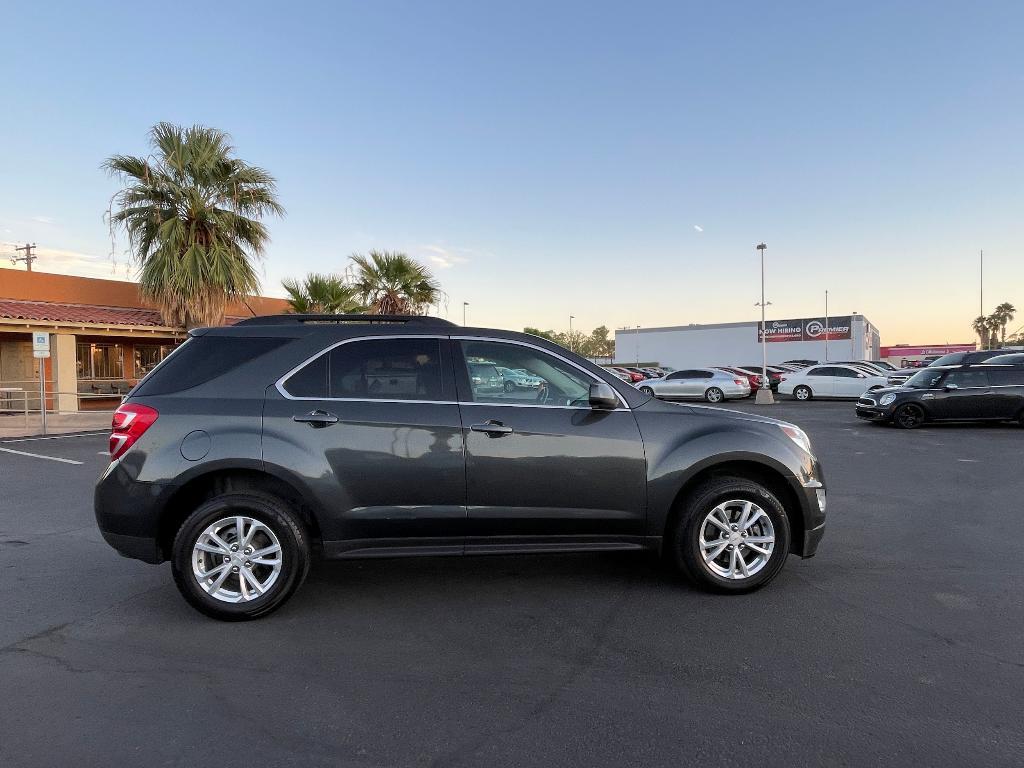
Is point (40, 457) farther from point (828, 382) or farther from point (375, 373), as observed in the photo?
point (828, 382)

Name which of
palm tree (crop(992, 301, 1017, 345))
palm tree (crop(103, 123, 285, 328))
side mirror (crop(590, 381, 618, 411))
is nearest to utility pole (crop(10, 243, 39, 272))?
palm tree (crop(103, 123, 285, 328))

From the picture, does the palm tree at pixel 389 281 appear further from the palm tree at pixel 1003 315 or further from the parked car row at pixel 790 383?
the palm tree at pixel 1003 315

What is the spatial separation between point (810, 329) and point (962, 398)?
161ft

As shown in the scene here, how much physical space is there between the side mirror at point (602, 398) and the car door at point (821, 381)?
23.6 m

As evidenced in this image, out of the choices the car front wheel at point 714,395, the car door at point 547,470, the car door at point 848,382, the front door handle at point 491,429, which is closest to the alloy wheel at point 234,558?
the car door at point 547,470

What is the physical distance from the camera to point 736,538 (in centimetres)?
443

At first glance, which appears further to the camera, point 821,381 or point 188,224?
point 821,381

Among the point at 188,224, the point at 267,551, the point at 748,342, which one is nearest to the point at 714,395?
the point at 188,224

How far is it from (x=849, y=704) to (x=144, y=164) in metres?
20.0

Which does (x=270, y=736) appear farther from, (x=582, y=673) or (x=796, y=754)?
(x=796, y=754)

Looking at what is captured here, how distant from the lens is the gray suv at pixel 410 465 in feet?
13.4

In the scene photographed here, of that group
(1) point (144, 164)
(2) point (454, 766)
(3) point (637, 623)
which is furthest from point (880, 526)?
(1) point (144, 164)

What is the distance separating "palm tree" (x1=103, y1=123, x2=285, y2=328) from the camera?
17.6m

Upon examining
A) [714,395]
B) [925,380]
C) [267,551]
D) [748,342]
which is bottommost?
[714,395]
